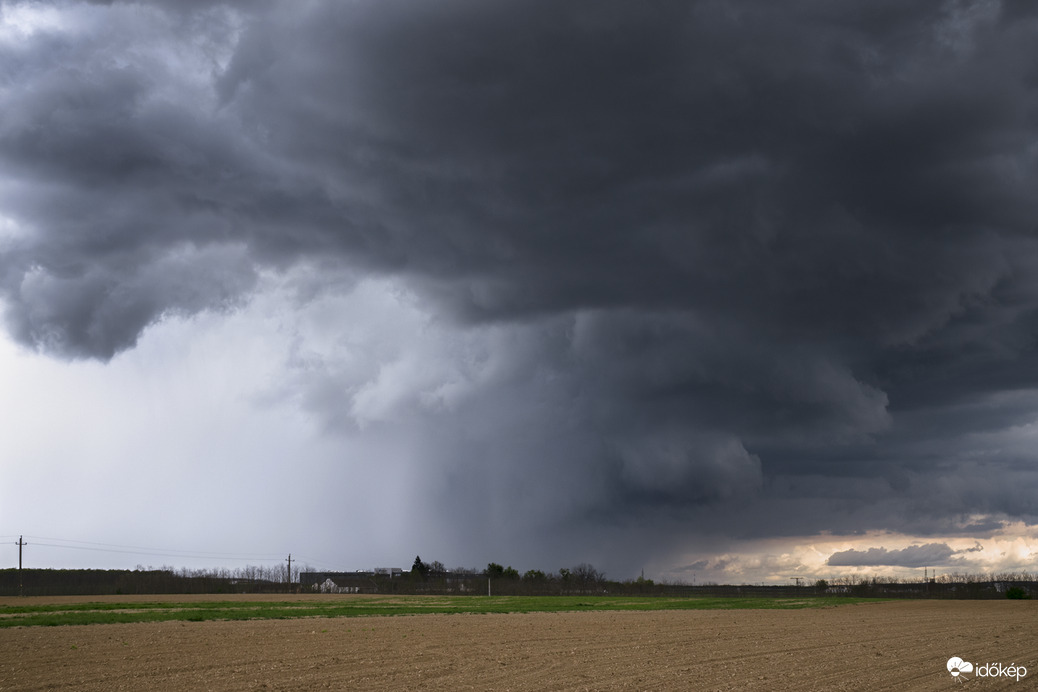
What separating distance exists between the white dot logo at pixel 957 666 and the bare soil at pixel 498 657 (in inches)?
A: 16.6

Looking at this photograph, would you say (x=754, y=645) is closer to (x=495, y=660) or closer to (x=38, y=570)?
(x=495, y=660)

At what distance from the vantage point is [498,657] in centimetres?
3102

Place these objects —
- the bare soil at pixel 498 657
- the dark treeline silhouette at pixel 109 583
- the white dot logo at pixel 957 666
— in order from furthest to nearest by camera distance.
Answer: the dark treeline silhouette at pixel 109 583, the white dot logo at pixel 957 666, the bare soil at pixel 498 657

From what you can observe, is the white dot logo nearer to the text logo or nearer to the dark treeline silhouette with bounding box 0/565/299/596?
the text logo

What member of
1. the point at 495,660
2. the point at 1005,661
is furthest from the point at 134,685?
the point at 1005,661

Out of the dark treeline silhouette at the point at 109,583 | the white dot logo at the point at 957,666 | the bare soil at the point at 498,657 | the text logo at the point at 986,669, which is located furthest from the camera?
the dark treeline silhouette at the point at 109,583

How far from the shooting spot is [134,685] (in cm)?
2328

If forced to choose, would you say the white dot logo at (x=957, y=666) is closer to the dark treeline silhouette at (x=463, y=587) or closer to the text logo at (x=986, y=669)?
the text logo at (x=986, y=669)

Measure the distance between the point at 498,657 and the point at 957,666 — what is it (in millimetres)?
15647

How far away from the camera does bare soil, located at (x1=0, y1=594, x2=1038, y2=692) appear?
23609 millimetres

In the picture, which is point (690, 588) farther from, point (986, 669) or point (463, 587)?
point (986, 669)

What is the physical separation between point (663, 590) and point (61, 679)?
510ft

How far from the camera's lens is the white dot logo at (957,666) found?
25.9 m

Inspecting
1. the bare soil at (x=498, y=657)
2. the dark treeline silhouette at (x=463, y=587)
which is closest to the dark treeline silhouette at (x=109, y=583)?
the dark treeline silhouette at (x=463, y=587)
